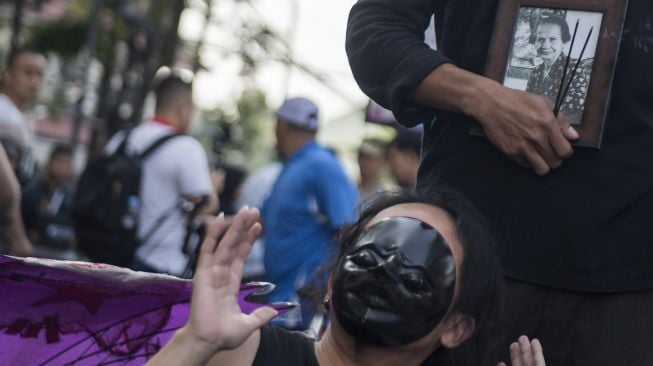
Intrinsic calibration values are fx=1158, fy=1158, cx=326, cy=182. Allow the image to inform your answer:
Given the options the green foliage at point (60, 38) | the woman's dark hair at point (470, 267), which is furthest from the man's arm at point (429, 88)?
the green foliage at point (60, 38)

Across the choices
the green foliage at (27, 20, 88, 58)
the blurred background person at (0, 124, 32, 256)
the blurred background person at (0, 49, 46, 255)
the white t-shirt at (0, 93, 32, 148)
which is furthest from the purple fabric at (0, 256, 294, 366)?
the green foliage at (27, 20, 88, 58)

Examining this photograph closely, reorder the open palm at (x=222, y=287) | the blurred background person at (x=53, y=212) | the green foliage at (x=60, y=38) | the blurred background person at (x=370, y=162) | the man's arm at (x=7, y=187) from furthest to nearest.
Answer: the green foliage at (x=60, y=38) < the blurred background person at (x=370, y=162) < the blurred background person at (x=53, y=212) < the man's arm at (x=7, y=187) < the open palm at (x=222, y=287)

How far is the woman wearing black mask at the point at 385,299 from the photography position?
194 centimetres

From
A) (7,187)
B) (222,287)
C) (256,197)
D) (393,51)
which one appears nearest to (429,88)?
(393,51)

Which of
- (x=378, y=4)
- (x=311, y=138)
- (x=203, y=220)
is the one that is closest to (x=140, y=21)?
(x=311, y=138)

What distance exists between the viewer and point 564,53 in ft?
8.07

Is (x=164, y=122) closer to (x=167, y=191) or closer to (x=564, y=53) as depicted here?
(x=167, y=191)

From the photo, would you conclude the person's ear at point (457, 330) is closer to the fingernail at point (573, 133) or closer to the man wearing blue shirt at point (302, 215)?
the fingernail at point (573, 133)

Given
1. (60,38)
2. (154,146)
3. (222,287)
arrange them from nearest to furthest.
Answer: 1. (222,287)
2. (154,146)
3. (60,38)

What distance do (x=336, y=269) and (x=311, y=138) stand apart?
470 cm

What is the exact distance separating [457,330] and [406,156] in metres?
4.52

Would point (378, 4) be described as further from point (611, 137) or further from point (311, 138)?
point (311, 138)

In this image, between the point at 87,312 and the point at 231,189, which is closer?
the point at 87,312

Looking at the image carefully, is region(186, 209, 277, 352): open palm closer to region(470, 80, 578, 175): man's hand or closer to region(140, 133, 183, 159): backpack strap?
region(470, 80, 578, 175): man's hand
